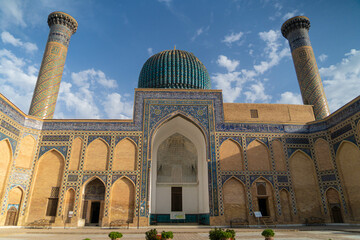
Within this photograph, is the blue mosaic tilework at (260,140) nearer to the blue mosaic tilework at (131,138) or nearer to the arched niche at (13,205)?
the blue mosaic tilework at (131,138)

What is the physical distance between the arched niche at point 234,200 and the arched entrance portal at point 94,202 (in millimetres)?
4970

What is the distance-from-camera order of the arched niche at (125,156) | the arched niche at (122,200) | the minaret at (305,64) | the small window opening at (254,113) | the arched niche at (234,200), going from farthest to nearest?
the minaret at (305,64) < the small window opening at (254,113) < the arched niche at (125,156) < the arched niche at (234,200) < the arched niche at (122,200)

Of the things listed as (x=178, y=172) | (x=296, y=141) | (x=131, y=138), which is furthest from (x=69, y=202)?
(x=296, y=141)

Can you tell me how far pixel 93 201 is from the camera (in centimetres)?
1009

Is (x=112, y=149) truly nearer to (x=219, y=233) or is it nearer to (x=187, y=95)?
(x=187, y=95)

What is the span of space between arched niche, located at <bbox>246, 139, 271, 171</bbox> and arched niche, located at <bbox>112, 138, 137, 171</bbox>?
4895mm

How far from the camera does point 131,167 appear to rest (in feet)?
33.6

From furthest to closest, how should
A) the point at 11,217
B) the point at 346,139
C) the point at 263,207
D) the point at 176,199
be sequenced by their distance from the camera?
the point at 176,199
the point at 263,207
the point at 346,139
the point at 11,217

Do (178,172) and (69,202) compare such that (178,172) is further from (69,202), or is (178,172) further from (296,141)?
(296,141)

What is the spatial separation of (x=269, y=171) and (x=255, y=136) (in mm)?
1592

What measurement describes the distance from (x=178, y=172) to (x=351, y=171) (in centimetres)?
796

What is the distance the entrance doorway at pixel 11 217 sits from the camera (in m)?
8.93

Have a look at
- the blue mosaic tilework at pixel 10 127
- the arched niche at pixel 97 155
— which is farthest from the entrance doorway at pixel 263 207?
the blue mosaic tilework at pixel 10 127

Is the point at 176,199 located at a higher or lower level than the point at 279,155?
lower
